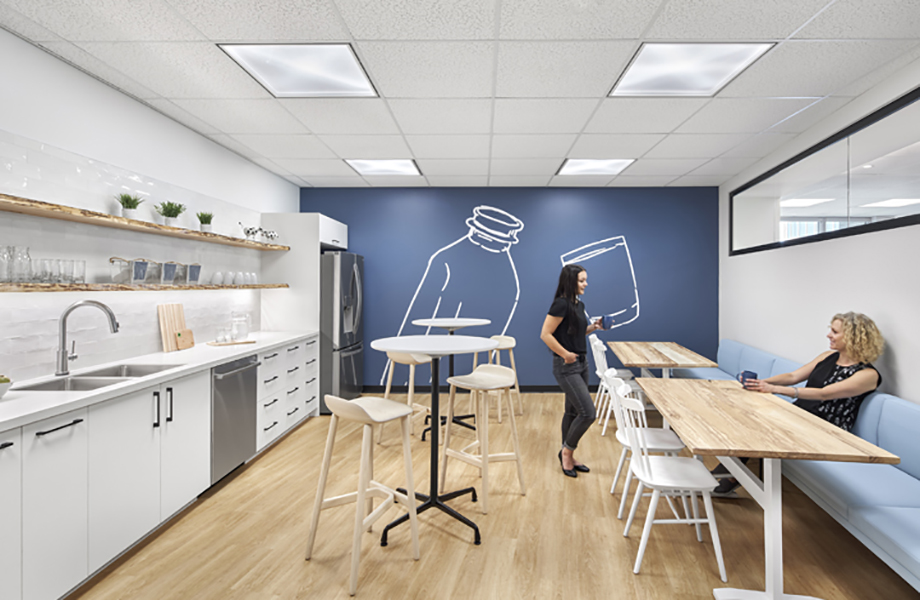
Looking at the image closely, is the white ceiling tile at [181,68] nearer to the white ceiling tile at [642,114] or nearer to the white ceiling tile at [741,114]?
the white ceiling tile at [642,114]

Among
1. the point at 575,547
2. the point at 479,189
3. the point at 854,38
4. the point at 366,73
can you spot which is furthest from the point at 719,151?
the point at 575,547

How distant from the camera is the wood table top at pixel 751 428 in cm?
182

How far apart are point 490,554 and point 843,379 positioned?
2.45 m

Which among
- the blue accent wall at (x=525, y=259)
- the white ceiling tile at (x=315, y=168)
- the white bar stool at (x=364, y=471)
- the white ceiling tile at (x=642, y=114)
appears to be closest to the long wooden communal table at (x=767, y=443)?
the white bar stool at (x=364, y=471)

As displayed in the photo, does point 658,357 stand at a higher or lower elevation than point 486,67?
lower

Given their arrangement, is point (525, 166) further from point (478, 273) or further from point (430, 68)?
point (430, 68)

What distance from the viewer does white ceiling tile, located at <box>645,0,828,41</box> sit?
7.09 ft

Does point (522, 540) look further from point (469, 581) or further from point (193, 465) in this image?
point (193, 465)

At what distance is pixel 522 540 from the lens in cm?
257

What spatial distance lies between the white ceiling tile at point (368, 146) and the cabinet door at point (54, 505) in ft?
9.47

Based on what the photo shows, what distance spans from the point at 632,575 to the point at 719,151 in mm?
3906

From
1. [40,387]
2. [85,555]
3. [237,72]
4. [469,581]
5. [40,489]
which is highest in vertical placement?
[237,72]

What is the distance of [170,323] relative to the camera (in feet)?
11.7

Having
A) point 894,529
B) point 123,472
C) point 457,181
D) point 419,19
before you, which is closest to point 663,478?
point 894,529
